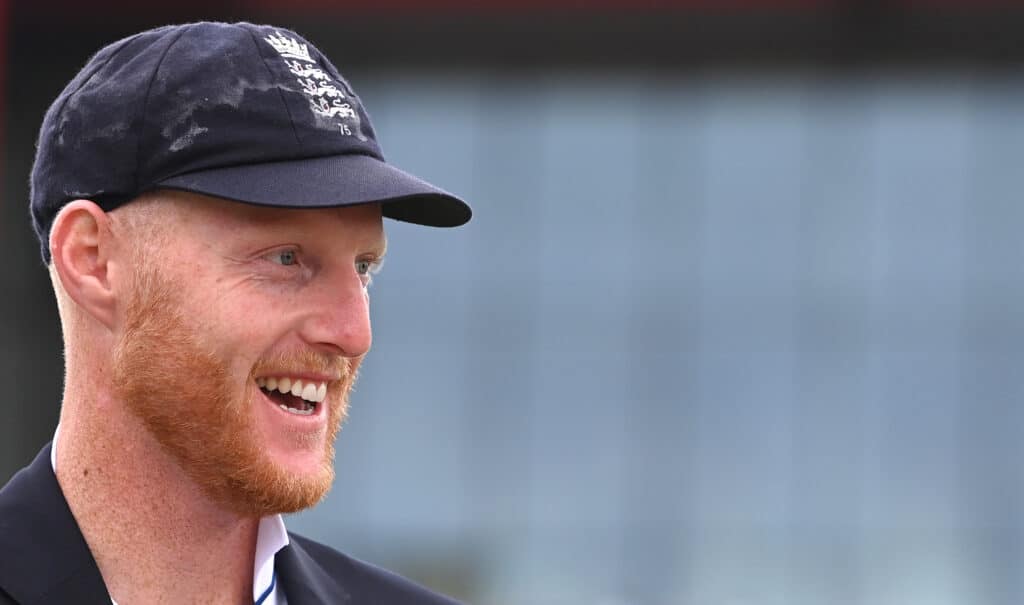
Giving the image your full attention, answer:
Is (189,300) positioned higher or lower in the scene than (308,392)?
higher

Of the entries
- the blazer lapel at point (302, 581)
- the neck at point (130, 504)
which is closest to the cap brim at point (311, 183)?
the neck at point (130, 504)

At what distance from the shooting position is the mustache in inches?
89.7

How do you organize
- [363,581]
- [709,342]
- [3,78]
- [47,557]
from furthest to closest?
[709,342]
[3,78]
[363,581]
[47,557]

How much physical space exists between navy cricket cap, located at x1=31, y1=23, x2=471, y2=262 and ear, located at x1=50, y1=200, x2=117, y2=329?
3cm

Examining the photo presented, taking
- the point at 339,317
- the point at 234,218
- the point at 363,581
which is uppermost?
the point at 234,218

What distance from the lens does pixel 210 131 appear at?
226 cm

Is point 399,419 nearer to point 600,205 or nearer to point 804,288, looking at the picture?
point 600,205

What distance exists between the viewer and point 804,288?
694 inches

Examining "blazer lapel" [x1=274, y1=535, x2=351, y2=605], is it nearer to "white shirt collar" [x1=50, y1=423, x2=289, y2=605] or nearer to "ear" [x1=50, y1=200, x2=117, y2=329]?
"white shirt collar" [x1=50, y1=423, x2=289, y2=605]

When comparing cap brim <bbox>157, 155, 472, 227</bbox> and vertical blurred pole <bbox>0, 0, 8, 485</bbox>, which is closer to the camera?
cap brim <bbox>157, 155, 472, 227</bbox>

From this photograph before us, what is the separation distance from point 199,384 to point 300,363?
15cm

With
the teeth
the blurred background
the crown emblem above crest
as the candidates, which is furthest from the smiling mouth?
the blurred background

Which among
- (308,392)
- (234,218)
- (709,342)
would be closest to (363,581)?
(308,392)

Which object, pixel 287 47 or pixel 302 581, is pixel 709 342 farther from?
pixel 287 47
